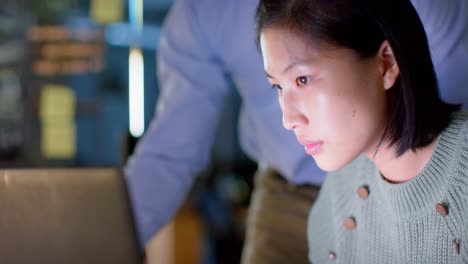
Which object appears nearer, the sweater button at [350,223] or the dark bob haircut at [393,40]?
the dark bob haircut at [393,40]

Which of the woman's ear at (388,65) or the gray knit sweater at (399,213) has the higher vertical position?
the woman's ear at (388,65)

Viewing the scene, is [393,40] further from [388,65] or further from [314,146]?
[314,146]

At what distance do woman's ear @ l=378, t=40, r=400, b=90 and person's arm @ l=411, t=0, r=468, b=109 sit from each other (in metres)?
0.09

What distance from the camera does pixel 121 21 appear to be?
3068 mm

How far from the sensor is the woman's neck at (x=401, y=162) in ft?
2.84

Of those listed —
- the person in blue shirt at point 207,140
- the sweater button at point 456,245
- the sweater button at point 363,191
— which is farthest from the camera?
the person in blue shirt at point 207,140

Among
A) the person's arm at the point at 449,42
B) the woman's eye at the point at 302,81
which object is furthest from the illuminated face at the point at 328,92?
the person's arm at the point at 449,42

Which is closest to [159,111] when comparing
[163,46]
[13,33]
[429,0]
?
[163,46]

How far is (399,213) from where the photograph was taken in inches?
35.3

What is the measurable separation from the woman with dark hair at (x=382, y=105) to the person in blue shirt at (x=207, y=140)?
32 centimetres

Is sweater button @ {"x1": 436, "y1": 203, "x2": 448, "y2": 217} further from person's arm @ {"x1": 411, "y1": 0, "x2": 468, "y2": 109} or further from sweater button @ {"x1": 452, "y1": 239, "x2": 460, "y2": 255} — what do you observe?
person's arm @ {"x1": 411, "y1": 0, "x2": 468, "y2": 109}

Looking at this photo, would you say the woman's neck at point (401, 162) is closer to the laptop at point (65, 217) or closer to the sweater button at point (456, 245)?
the sweater button at point (456, 245)

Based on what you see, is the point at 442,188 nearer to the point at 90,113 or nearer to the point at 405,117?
the point at 405,117

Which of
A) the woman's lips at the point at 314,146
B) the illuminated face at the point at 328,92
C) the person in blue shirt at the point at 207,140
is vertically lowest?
the person in blue shirt at the point at 207,140
